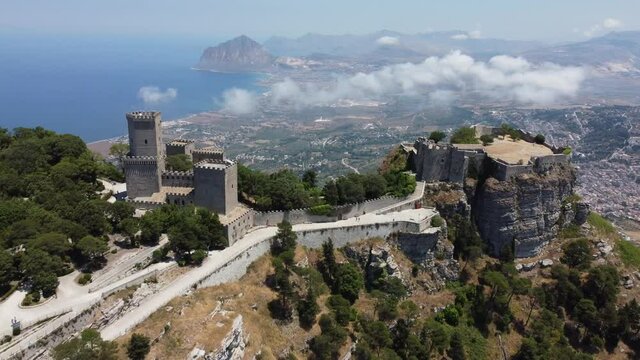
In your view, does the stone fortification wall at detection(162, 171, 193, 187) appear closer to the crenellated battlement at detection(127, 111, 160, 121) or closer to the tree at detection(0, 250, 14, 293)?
the crenellated battlement at detection(127, 111, 160, 121)

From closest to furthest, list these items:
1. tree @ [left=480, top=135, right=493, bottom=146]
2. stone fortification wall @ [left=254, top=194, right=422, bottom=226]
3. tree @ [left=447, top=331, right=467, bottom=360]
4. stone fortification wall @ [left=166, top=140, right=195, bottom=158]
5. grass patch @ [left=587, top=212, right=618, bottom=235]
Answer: tree @ [left=447, top=331, right=467, bottom=360] < stone fortification wall @ [left=254, top=194, right=422, bottom=226] < stone fortification wall @ [left=166, top=140, right=195, bottom=158] < grass patch @ [left=587, top=212, right=618, bottom=235] < tree @ [left=480, top=135, right=493, bottom=146]

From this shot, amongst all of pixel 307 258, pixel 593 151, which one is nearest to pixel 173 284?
pixel 307 258

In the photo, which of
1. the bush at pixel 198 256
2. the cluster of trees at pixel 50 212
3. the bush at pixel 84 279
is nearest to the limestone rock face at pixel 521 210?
the bush at pixel 198 256

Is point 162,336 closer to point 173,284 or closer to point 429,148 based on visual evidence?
point 173,284

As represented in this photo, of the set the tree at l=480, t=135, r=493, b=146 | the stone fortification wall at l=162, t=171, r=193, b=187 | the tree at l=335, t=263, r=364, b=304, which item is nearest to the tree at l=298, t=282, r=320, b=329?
the tree at l=335, t=263, r=364, b=304

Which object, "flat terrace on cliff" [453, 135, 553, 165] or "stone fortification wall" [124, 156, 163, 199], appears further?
"flat terrace on cliff" [453, 135, 553, 165]

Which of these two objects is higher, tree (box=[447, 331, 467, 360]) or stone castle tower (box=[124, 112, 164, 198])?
stone castle tower (box=[124, 112, 164, 198])
